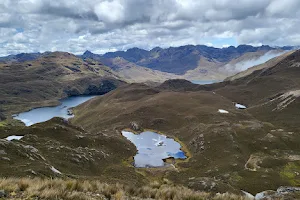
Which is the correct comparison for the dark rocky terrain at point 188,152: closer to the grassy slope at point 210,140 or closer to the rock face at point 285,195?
the grassy slope at point 210,140

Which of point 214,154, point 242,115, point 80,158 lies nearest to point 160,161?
point 214,154

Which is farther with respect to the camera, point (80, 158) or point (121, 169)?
point (121, 169)

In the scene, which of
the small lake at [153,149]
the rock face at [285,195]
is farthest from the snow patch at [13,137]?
the rock face at [285,195]

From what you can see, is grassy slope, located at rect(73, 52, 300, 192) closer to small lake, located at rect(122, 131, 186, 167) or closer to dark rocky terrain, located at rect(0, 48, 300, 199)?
dark rocky terrain, located at rect(0, 48, 300, 199)

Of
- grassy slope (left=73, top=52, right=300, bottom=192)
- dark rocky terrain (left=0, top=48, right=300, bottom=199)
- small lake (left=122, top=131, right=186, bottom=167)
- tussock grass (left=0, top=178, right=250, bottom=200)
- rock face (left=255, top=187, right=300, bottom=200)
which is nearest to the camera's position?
tussock grass (left=0, top=178, right=250, bottom=200)

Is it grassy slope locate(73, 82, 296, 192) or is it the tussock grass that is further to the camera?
grassy slope locate(73, 82, 296, 192)

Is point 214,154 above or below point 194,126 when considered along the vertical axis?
below

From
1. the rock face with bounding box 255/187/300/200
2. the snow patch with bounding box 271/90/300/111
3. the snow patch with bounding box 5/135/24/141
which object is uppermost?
the snow patch with bounding box 271/90/300/111

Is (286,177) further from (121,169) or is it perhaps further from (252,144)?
(121,169)

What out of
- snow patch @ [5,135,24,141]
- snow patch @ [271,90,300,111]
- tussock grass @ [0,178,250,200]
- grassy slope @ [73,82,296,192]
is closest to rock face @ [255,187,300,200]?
tussock grass @ [0,178,250,200]
